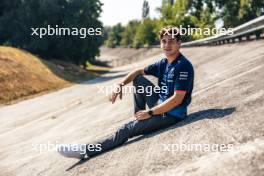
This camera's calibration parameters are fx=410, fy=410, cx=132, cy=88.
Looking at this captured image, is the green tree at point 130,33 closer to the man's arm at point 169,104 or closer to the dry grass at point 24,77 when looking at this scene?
the dry grass at point 24,77

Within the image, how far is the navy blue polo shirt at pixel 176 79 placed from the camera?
6152mm

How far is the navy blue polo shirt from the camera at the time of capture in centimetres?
615

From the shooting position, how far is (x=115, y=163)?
5859 millimetres

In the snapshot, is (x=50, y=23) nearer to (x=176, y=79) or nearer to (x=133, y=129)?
(x=133, y=129)

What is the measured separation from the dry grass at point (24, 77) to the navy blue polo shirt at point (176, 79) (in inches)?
727

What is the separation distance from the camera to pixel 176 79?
244 inches

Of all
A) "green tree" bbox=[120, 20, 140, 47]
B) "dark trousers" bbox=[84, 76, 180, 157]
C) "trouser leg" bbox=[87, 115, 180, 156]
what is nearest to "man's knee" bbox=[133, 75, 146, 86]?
"dark trousers" bbox=[84, 76, 180, 157]

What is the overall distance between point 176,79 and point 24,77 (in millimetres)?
24629

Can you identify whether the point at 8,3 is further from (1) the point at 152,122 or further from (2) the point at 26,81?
(1) the point at 152,122

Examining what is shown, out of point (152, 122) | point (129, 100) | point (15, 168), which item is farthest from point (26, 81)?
point (152, 122)

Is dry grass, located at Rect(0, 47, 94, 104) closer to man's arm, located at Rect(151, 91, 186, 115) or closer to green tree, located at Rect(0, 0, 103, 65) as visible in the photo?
green tree, located at Rect(0, 0, 103, 65)

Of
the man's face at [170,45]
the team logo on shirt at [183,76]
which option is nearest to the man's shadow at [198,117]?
the team logo on shirt at [183,76]

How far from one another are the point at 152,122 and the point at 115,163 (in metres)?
0.99

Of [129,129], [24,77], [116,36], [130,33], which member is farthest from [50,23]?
[116,36]
